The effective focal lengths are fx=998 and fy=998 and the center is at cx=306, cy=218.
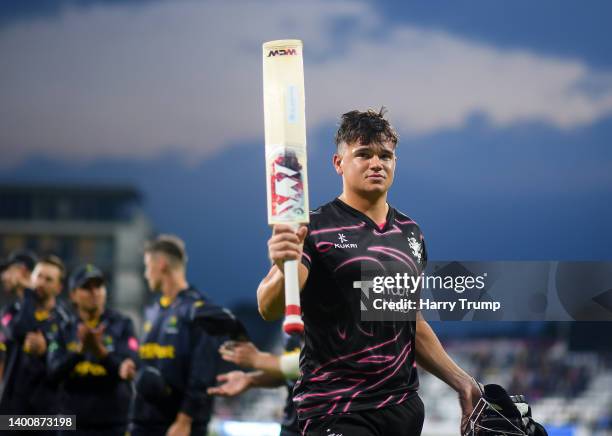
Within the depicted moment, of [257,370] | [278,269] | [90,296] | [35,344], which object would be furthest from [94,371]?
[278,269]

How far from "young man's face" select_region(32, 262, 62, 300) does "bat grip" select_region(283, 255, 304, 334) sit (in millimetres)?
5402

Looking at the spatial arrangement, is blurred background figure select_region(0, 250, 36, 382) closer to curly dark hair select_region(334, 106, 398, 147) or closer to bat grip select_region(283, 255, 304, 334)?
curly dark hair select_region(334, 106, 398, 147)

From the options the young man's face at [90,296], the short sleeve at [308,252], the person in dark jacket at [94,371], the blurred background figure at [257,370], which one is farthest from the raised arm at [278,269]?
the young man's face at [90,296]

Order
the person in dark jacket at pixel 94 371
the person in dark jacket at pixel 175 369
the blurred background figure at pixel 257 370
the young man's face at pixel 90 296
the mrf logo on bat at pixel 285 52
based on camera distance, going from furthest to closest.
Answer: the young man's face at pixel 90 296 → the person in dark jacket at pixel 94 371 → the person in dark jacket at pixel 175 369 → the blurred background figure at pixel 257 370 → the mrf logo on bat at pixel 285 52

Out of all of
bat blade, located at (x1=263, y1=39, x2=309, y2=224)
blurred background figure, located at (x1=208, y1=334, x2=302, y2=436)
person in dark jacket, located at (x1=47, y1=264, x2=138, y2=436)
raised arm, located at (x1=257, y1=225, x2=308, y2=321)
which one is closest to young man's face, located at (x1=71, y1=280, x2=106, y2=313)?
person in dark jacket, located at (x1=47, y1=264, x2=138, y2=436)

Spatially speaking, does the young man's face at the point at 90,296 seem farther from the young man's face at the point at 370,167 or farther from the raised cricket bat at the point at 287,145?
the raised cricket bat at the point at 287,145

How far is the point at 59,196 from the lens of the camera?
6012 centimetres

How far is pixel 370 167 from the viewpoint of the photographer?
12.7ft

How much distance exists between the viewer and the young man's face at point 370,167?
3885mm

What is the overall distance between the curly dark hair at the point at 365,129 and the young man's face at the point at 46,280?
193 inches

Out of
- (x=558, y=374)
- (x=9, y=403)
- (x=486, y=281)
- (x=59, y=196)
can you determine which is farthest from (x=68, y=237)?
(x=486, y=281)

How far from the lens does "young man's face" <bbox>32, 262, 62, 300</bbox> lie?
27.5ft

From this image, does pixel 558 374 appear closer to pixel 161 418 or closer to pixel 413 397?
pixel 161 418

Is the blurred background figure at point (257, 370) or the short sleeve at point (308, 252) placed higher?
the short sleeve at point (308, 252)
